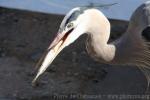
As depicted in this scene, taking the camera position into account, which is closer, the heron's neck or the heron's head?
the heron's head

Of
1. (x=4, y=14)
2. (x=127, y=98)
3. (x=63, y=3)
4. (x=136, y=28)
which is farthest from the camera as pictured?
(x=4, y=14)

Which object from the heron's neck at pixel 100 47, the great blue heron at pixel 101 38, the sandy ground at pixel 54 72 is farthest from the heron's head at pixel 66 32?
the sandy ground at pixel 54 72

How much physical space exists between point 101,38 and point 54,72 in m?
1.63

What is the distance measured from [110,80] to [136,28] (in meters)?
1.13

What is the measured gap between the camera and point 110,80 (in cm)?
463

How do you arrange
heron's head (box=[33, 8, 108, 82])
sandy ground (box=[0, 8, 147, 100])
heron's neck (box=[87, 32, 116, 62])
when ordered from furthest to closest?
sandy ground (box=[0, 8, 147, 100])
heron's neck (box=[87, 32, 116, 62])
heron's head (box=[33, 8, 108, 82])

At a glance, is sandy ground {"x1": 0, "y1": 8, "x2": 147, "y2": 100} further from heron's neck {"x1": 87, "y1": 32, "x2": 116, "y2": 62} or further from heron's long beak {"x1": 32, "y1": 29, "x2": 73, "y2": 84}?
heron's long beak {"x1": 32, "y1": 29, "x2": 73, "y2": 84}

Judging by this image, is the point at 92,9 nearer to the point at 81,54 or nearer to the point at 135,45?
the point at 135,45

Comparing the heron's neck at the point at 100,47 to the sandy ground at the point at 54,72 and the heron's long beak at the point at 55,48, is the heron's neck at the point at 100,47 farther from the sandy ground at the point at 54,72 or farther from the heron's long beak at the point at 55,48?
the sandy ground at the point at 54,72

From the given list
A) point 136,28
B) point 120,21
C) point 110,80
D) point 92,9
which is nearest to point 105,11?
point 120,21

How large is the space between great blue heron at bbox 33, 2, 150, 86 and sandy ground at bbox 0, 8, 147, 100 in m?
0.76

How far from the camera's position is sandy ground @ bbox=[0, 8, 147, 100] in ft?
14.8

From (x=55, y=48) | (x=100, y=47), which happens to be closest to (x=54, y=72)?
(x=100, y=47)

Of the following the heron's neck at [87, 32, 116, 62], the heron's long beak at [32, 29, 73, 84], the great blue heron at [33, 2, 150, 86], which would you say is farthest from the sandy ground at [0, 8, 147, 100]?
the heron's long beak at [32, 29, 73, 84]
